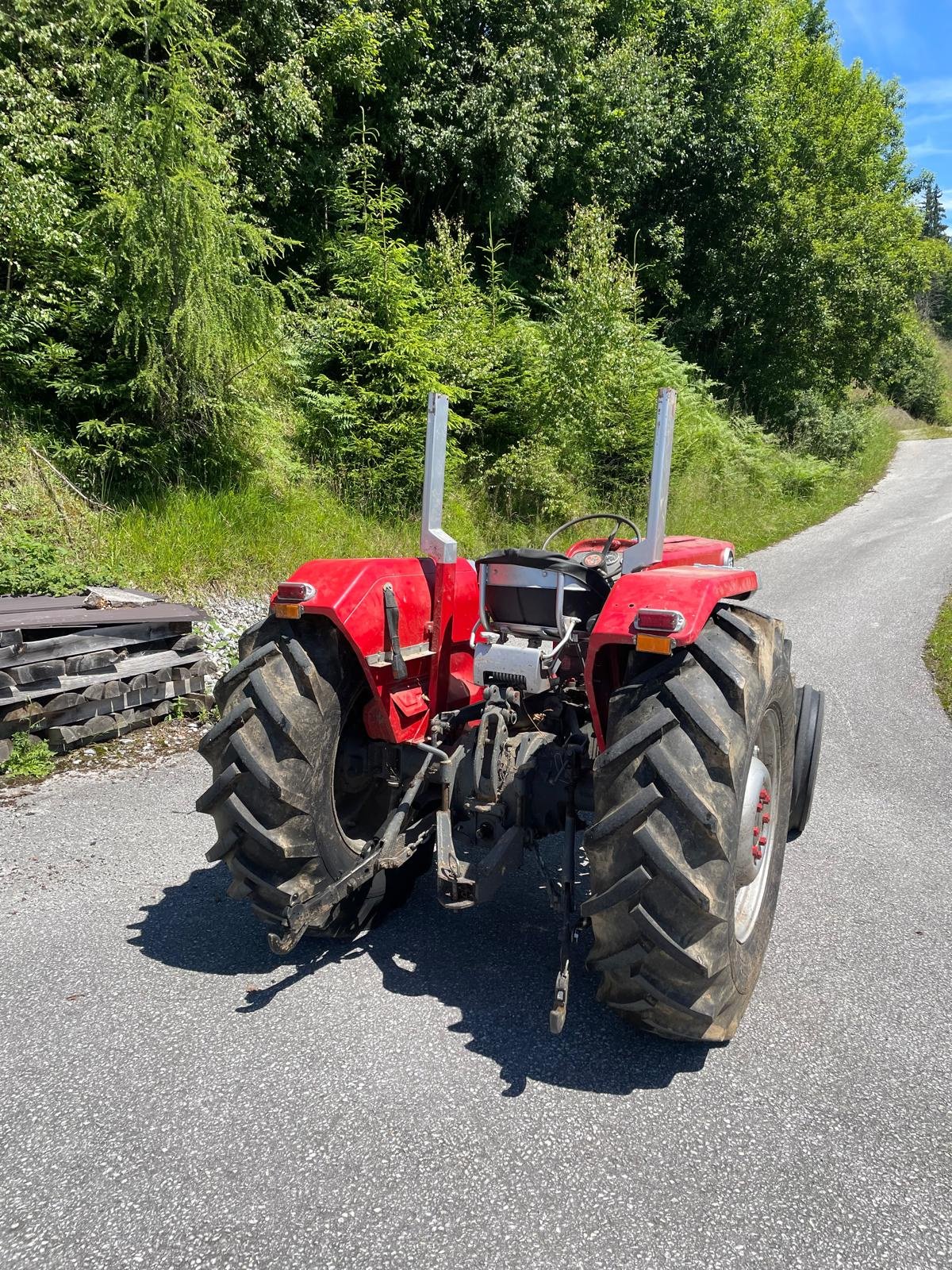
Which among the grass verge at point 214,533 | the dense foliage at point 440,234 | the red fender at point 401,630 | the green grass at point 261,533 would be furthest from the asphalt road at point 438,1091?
the dense foliage at point 440,234

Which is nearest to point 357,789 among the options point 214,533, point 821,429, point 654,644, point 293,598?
point 293,598

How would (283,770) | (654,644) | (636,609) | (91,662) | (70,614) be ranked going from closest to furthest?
(654,644) → (636,609) → (283,770) → (91,662) → (70,614)

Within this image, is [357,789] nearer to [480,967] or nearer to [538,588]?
[480,967]

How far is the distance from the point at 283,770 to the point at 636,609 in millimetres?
1228

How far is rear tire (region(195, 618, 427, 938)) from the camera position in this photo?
9.11 ft

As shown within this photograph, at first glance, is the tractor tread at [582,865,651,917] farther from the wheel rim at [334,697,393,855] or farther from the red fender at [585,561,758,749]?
the wheel rim at [334,697,393,855]

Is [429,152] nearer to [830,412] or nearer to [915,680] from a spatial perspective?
[915,680]

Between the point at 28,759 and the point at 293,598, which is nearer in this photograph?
the point at 293,598

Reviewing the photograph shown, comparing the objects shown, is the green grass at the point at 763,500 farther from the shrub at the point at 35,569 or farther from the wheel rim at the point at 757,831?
the wheel rim at the point at 757,831

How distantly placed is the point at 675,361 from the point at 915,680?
12.0 m

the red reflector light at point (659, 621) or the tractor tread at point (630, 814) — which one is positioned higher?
the red reflector light at point (659, 621)

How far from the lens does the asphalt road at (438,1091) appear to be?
1960mm

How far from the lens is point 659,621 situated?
2.47 metres

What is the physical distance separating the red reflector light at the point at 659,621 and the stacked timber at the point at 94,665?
347cm
